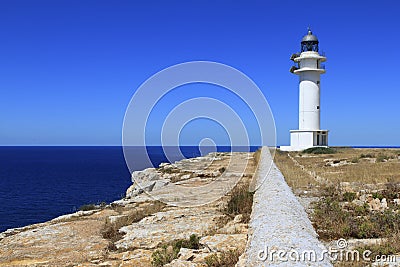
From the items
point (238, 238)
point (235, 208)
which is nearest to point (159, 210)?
point (235, 208)

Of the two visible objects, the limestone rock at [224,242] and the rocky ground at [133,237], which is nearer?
the limestone rock at [224,242]

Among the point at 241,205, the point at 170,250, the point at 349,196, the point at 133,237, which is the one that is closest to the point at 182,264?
the point at 170,250

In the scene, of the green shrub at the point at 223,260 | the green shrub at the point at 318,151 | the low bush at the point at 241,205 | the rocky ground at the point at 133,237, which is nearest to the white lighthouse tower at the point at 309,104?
the green shrub at the point at 318,151

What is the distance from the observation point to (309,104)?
140 feet

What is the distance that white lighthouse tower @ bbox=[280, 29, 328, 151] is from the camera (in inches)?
1631

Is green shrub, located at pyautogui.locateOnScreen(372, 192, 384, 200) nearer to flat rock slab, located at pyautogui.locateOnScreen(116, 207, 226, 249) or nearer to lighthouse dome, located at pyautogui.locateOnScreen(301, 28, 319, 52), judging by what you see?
flat rock slab, located at pyautogui.locateOnScreen(116, 207, 226, 249)

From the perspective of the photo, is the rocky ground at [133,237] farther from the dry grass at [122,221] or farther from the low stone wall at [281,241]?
the low stone wall at [281,241]

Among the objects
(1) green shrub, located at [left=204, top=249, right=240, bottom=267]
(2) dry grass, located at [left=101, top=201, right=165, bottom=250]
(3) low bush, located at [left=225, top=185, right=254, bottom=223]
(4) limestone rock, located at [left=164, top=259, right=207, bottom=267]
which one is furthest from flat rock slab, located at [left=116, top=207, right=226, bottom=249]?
(1) green shrub, located at [left=204, top=249, right=240, bottom=267]

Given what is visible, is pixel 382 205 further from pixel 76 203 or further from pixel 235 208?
pixel 76 203

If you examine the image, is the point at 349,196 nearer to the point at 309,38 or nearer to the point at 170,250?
the point at 170,250

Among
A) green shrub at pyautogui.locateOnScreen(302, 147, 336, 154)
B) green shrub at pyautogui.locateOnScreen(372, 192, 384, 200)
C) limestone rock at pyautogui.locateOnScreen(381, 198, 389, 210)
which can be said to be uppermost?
green shrub at pyautogui.locateOnScreen(302, 147, 336, 154)

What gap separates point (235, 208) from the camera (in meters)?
11.4

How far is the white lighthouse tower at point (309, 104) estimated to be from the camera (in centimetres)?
4144

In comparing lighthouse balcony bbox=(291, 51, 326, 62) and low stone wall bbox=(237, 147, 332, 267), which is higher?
lighthouse balcony bbox=(291, 51, 326, 62)
